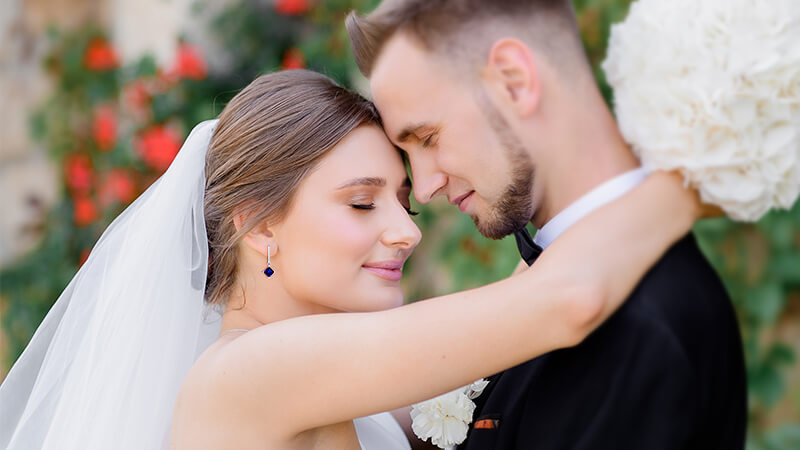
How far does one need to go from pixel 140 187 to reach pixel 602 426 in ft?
15.7

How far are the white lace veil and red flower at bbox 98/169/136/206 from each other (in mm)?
3240

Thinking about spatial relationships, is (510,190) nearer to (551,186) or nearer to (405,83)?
(551,186)

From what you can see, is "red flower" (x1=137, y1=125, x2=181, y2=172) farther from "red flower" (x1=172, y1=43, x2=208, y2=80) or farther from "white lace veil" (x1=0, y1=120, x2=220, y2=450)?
"white lace veil" (x1=0, y1=120, x2=220, y2=450)

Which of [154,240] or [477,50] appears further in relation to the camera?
[154,240]

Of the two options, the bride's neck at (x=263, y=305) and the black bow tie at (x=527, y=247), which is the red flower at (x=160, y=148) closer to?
the bride's neck at (x=263, y=305)

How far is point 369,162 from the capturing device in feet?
7.32

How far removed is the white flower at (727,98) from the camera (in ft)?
5.08

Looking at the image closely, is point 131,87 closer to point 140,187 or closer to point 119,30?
Answer: point 140,187

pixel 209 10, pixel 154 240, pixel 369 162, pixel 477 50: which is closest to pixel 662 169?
pixel 477 50

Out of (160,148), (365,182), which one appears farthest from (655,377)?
(160,148)

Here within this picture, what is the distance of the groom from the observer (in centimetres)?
166

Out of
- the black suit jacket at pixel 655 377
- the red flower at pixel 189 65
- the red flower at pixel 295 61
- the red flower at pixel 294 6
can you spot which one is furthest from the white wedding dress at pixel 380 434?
the red flower at pixel 189 65

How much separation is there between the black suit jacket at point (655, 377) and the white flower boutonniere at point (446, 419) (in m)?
0.33

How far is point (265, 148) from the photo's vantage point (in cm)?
223
